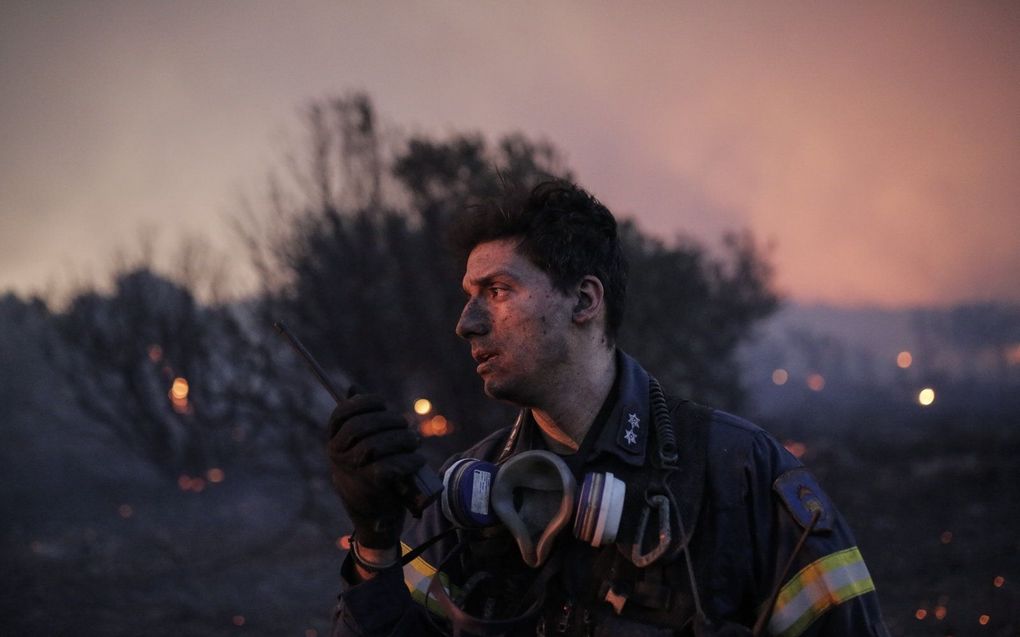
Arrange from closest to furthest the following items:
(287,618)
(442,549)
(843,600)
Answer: (843,600)
(442,549)
(287,618)

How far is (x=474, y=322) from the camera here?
9.92 ft

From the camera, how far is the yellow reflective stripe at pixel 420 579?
299 centimetres

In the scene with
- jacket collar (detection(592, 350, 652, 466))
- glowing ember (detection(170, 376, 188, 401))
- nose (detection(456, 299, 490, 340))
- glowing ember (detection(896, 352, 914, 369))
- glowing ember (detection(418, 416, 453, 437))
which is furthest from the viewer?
glowing ember (detection(896, 352, 914, 369))

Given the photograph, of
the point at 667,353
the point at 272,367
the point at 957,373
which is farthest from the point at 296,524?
the point at 957,373

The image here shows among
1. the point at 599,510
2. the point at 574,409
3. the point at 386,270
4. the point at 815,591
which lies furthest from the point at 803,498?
the point at 386,270

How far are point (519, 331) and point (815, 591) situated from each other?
1.15 metres

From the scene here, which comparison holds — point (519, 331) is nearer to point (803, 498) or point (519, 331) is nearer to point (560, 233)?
point (560, 233)

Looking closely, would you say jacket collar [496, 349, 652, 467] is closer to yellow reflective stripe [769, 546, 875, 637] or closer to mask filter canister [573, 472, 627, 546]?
mask filter canister [573, 472, 627, 546]

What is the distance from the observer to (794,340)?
5000 inches

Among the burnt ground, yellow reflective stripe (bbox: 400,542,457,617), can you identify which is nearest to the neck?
yellow reflective stripe (bbox: 400,542,457,617)

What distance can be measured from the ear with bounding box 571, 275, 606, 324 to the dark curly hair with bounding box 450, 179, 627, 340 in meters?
0.03

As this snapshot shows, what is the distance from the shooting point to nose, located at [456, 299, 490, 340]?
3.02 metres

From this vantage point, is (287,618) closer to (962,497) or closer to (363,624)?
(363,624)

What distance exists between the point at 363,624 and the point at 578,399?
0.96m
